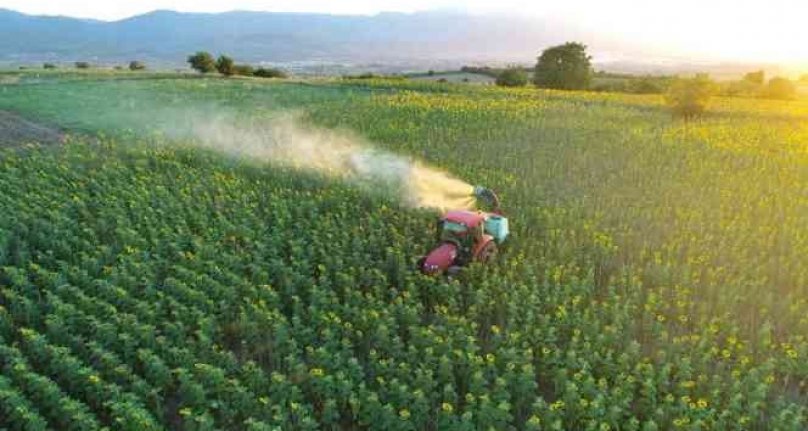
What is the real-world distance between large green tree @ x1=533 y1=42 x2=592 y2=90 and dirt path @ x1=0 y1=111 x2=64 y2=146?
4081 centimetres

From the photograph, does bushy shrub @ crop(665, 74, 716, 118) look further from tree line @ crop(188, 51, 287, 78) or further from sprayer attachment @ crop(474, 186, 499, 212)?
tree line @ crop(188, 51, 287, 78)

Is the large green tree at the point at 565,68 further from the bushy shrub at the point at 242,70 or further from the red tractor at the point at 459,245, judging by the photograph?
the red tractor at the point at 459,245

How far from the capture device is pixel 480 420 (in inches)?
308

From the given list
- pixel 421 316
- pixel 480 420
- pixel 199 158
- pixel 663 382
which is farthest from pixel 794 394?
pixel 199 158

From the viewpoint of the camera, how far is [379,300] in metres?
10.4

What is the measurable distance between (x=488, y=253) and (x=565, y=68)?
46475 mm

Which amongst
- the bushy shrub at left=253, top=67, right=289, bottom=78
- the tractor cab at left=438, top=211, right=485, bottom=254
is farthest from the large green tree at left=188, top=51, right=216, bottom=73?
the tractor cab at left=438, top=211, right=485, bottom=254

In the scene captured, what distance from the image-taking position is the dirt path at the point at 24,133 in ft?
69.3

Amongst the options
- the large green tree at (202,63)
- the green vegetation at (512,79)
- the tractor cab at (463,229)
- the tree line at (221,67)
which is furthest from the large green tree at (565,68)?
the tractor cab at (463,229)

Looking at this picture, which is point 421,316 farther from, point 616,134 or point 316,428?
point 616,134

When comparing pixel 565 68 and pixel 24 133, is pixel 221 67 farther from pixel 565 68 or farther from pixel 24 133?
pixel 24 133

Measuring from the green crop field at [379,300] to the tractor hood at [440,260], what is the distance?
0.86 ft

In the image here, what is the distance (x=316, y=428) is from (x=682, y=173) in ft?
48.5

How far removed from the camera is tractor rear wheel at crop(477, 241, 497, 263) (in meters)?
11.8
